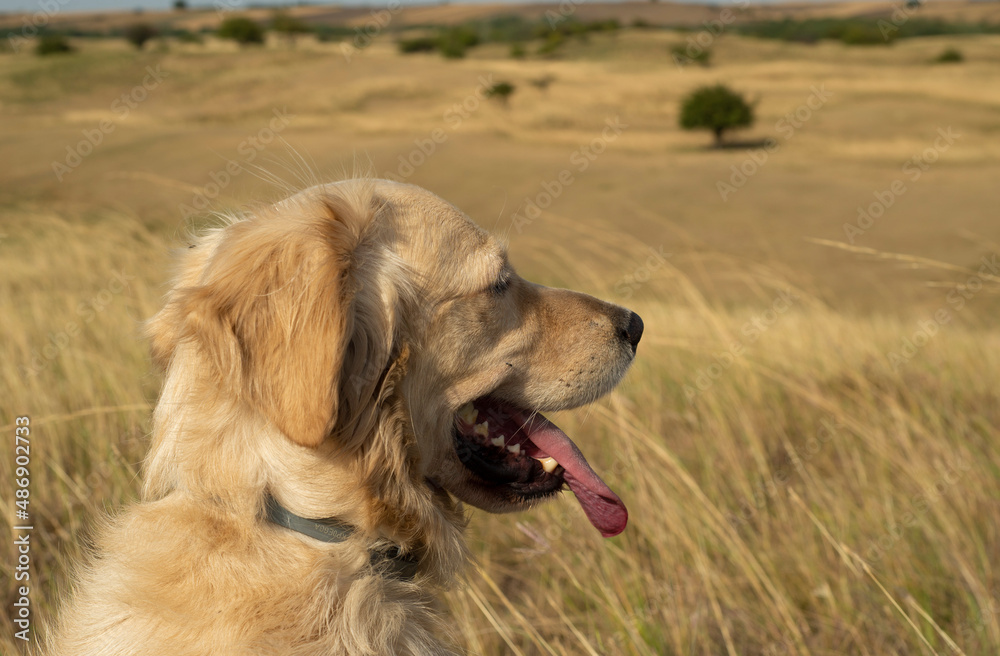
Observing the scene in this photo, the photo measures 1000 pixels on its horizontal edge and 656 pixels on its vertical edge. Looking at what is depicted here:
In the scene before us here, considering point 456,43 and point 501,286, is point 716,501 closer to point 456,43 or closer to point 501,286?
point 501,286

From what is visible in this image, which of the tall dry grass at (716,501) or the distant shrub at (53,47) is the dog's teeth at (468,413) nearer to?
the tall dry grass at (716,501)

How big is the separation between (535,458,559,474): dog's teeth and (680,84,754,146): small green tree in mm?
31864

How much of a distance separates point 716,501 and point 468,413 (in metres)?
1.70

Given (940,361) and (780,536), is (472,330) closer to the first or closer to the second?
(780,536)

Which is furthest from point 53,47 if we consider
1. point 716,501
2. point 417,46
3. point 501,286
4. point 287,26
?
point 501,286

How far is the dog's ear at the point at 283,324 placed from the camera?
5.51 feet

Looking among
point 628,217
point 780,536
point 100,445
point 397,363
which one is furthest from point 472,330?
point 628,217

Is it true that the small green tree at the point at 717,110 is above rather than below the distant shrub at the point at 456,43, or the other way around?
above

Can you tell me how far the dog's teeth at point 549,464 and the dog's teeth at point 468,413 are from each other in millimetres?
237

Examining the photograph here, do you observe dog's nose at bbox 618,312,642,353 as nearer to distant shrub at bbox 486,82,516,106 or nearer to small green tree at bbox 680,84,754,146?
small green tree at bbox 680,84,754,146

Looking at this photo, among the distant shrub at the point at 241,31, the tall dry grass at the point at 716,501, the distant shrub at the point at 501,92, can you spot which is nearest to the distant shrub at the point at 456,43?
the distant shrub at the point at 241,31

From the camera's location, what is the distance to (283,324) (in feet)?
5.65

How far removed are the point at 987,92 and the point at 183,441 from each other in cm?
4379

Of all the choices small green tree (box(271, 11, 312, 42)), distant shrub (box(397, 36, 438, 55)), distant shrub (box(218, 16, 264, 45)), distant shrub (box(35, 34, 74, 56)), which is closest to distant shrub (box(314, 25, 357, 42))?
small green tree (box(271, 11, 312, 42))
